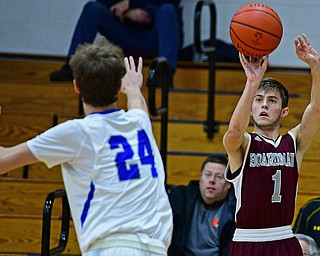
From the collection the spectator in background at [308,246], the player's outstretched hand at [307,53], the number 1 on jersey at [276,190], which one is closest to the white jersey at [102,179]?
the number 1 on jersey at [276,190]

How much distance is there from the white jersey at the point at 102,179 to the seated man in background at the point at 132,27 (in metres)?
3.56

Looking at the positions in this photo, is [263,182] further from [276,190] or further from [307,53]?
[307,53]

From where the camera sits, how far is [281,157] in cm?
407

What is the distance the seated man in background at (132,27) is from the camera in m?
6.81

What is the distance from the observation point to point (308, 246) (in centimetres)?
472

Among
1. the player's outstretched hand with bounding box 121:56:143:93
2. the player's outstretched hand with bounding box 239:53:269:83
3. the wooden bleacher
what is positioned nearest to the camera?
the player's outstretched hand with bounding box 121:56:143:93

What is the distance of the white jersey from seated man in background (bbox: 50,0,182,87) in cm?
356

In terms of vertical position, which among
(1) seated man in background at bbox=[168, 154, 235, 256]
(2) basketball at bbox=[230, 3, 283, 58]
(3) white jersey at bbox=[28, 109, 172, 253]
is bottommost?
(1) seated man in background at bbox=[168, 154, 235, 256]

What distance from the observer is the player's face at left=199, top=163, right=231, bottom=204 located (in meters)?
5.43

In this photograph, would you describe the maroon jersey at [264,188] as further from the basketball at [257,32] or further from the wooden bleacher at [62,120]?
the wooden bleacher at [62,120]

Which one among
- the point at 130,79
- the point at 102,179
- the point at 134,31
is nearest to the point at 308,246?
the point at 130,79

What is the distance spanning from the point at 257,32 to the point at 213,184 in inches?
63.2

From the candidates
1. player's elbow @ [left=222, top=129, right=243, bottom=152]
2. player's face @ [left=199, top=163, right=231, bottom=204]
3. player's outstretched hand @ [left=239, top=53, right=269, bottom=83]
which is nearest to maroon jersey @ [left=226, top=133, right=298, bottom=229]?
player's elbow @ [left=222, top=129, right=243, bottom=152]

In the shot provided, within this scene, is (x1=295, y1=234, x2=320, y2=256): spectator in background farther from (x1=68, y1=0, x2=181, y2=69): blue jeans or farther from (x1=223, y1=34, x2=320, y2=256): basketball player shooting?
(x1=68, y1=0, x2=181, y2=69): blue jeans
